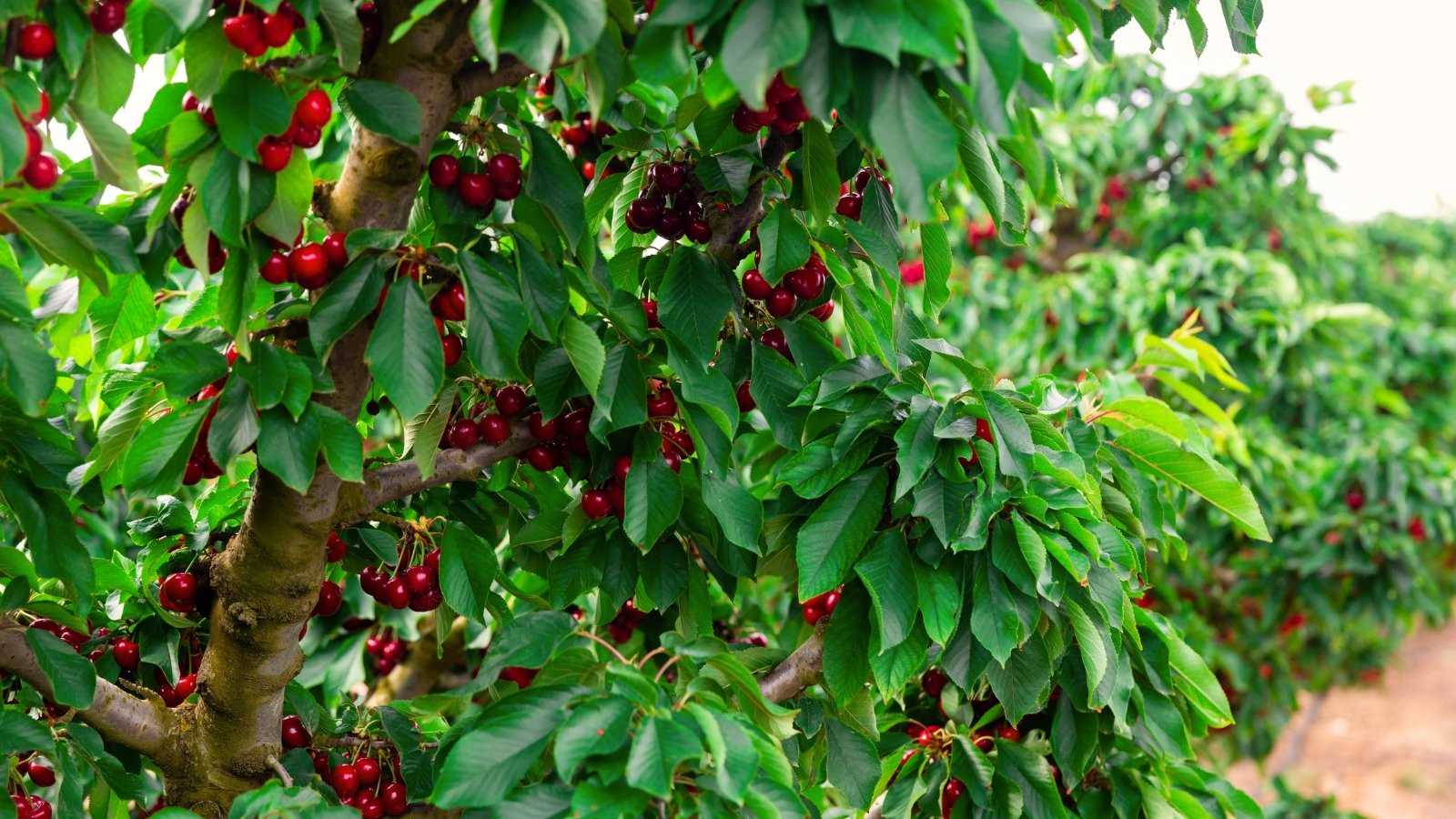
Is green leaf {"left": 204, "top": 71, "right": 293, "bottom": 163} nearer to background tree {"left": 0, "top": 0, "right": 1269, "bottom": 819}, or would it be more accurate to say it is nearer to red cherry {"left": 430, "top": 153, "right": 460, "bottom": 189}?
background tree {"left": 0, "top": 0, "right": 1269, "bottom": 819}

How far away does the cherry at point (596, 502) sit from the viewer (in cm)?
138

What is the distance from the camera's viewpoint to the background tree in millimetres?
1025

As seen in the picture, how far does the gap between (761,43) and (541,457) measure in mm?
676

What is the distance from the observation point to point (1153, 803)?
155 centimetres

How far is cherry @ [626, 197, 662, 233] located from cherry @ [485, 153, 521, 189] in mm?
208

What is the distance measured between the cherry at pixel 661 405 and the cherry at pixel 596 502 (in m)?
0.12

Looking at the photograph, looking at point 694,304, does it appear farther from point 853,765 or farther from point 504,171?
point 853,765

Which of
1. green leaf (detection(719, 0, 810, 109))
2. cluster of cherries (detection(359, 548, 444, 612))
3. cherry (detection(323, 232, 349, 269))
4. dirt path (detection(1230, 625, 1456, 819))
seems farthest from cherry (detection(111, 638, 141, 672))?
dirt path (detection(1230, 625, 1456, 819))

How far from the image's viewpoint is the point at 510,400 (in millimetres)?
1368

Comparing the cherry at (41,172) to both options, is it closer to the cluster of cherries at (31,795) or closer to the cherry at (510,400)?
the cherry at (510,400)

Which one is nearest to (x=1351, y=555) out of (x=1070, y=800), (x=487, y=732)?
(x=1070, y=800)

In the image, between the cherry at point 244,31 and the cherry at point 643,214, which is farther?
the cherry at point 643,214

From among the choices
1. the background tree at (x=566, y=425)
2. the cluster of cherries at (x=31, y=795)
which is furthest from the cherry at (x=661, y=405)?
the cluster of cherries at (x=31, y=795)

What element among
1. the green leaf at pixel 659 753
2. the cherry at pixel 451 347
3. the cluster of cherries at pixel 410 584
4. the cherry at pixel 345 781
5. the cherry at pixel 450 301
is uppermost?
the cherry at pixel 450 301
